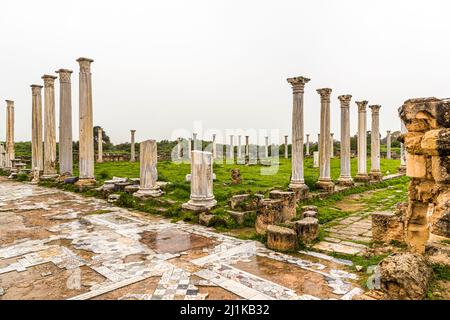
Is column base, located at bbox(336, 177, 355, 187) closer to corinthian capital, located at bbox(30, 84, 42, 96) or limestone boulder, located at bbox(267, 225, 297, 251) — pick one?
limestone boulder, located at bbox(267, 225, 297, 251)

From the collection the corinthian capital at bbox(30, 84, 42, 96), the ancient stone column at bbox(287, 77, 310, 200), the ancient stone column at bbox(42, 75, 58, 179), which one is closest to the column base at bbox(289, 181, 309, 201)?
the ancient stone column at bbox(287, 77, 310, 200)

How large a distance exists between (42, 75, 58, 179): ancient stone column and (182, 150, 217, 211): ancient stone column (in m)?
11.9

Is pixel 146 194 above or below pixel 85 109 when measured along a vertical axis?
below

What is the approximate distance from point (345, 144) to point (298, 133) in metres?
4.71

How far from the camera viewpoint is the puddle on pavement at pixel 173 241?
6418 millimetres

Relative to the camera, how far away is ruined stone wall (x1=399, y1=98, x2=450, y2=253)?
14.4 feet

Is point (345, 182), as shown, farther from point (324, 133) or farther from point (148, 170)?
point (148, 170)

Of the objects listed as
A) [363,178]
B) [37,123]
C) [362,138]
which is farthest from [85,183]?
[362,138]

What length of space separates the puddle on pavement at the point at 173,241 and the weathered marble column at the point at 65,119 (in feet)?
36.1

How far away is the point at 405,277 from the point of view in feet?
12.1

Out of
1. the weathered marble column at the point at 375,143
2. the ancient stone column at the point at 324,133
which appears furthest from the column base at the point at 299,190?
the weathered marble column at the point at 375,143

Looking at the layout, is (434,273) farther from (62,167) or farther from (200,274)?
(62,167)

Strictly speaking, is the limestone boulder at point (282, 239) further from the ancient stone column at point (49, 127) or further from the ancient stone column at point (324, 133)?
the ancient stone column at point (49, 127)

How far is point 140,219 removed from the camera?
9.27 metres
